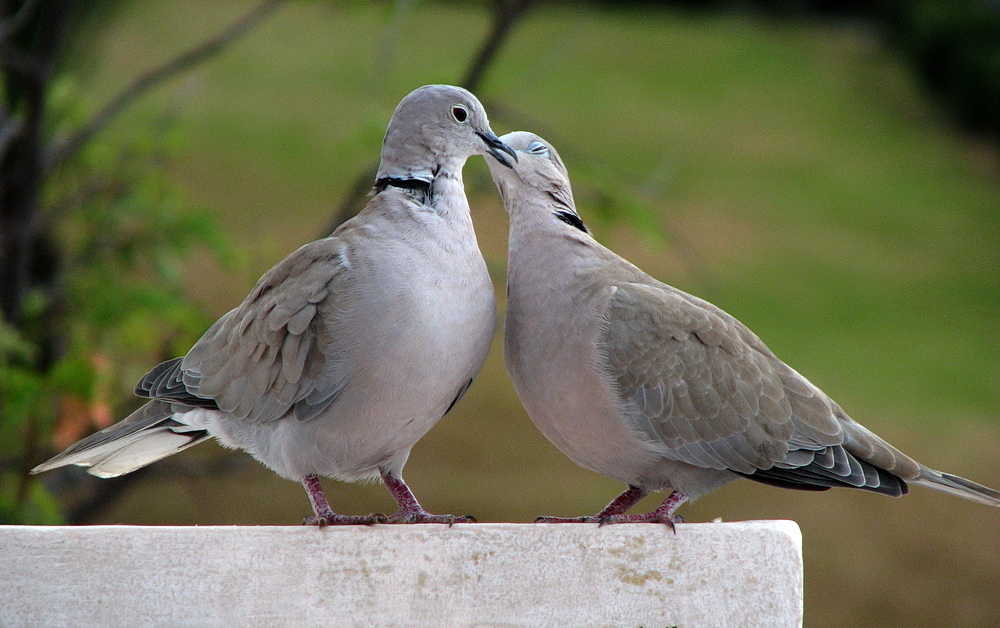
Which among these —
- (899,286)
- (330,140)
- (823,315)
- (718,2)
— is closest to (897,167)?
(899,286)

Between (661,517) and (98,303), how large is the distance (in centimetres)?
389

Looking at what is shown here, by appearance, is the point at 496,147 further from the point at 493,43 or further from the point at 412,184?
the point at 493,43

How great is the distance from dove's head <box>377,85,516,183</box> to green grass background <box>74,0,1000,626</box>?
81.3 inches

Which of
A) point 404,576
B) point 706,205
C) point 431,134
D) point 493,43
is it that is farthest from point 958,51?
point 404,576

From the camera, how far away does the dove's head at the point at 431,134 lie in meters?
2.75

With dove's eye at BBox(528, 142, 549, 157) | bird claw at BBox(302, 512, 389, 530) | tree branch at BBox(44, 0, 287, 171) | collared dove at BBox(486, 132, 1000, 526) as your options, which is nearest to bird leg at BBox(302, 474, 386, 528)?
bird claw at BBox(302, 512, 389, 530)

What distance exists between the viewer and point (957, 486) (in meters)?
2.81

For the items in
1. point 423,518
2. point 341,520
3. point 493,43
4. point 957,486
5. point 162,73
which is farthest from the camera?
point 162,73

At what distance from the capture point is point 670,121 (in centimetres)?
1614

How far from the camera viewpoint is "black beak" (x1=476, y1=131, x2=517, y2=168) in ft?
9.27

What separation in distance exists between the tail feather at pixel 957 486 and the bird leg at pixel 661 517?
2.33 ft

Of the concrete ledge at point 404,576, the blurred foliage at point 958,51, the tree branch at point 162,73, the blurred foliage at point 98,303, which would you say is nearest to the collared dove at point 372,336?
the concrete ledge at point 404,576

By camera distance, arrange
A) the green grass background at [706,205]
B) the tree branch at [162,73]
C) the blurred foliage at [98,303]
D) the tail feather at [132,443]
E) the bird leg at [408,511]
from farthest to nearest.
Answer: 1. the green grass background at [706,205]
2. the tree branch at [162,73]
3. the blurred foliage at [98,303]
4. the tail feather at [132,443]
5. the bird leg at [408,511]

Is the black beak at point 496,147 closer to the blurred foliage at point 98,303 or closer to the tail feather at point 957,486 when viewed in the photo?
the tail feather at point 957,486
